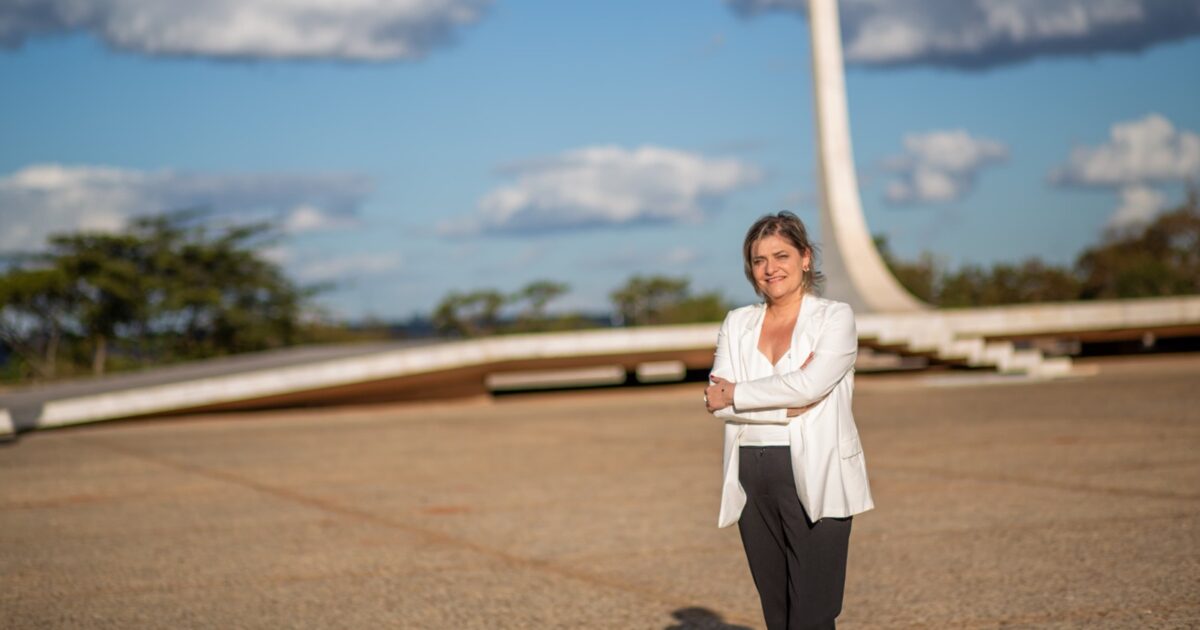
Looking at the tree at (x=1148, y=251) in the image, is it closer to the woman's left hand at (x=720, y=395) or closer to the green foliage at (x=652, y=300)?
the green foliage at (x=652, y=300)

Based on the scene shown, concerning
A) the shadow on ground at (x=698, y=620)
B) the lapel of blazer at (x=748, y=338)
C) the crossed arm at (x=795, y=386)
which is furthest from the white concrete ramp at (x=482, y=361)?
the crossed arm at (x=795, y=386)

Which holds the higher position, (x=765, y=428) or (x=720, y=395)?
(x=720, y=395)

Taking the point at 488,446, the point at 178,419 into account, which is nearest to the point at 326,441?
the point at 488,446

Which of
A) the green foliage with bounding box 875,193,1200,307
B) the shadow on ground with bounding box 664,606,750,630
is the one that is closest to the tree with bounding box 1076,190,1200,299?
the green foliage with bounding box 875,193,1200,307

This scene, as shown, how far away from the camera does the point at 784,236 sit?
12.3 feet

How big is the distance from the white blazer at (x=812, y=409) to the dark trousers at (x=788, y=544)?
44mm

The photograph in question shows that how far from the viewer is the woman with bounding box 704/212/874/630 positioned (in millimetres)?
3592

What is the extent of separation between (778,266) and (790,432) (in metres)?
0.48

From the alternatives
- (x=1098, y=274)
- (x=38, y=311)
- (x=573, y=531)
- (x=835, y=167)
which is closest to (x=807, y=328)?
(x=573, y=531)

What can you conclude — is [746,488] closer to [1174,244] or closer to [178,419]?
[178,419]

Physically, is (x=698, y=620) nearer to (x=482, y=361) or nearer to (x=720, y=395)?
(x=720, y=395)

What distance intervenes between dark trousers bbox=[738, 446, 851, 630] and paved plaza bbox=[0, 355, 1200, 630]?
1.73 metres

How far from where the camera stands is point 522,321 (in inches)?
1871

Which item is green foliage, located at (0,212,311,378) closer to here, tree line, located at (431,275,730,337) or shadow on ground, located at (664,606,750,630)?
tree line, located at (431,275,730,337)
